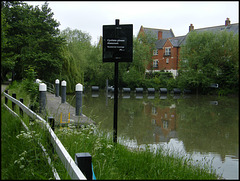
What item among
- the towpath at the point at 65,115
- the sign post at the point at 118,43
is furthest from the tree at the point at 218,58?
the towpath at the point at 65,115

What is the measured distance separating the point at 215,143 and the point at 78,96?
4119 millimetres

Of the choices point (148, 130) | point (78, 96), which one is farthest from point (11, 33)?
point (148, 130)

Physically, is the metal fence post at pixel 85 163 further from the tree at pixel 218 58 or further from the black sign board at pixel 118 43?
the black sign board at pixel 118 43

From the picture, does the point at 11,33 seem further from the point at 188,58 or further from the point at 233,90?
the point at 188,58

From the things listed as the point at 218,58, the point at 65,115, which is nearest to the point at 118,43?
the point at 65,115

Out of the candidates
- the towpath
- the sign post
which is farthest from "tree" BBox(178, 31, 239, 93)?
the towpath

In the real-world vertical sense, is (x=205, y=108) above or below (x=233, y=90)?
below

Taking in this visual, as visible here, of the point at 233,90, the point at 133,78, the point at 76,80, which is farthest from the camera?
the point at 133,78

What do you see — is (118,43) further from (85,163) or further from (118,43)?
(85,163)

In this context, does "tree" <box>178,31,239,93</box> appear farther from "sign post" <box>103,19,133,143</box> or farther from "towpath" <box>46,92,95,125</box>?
"towpath" <box>46,92,95,125</box>

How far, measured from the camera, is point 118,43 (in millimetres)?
3520

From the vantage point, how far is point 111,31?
349 cm

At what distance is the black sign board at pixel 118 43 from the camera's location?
347 centimetres

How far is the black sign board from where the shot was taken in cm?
347
